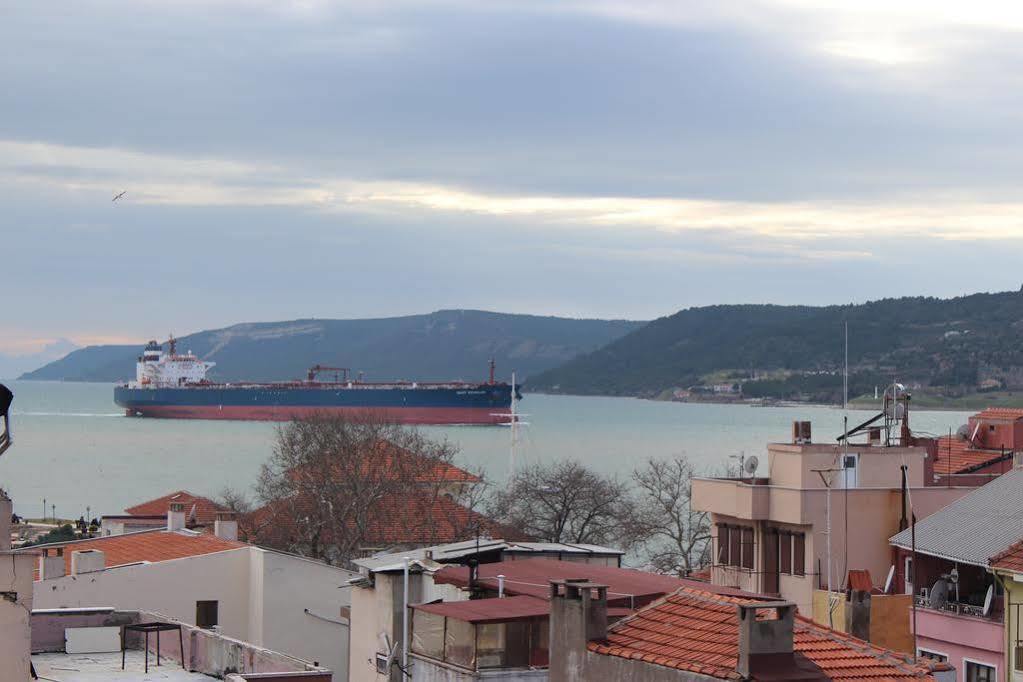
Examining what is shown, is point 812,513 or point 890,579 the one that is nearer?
point 890,579

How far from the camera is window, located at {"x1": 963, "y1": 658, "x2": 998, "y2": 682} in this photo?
51.7 ft

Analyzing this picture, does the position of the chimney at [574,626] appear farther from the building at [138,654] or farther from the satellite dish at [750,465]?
the satellite dish at [750,465]

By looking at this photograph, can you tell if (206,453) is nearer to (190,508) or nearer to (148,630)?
(190,508)

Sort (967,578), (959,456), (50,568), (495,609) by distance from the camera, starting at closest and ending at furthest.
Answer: (495,609), (967,578), (50,568), (959,456)

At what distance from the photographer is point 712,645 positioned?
29.3 ft

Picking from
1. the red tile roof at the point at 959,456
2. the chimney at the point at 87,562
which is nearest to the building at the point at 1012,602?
the red tile roof at the point at 959,456

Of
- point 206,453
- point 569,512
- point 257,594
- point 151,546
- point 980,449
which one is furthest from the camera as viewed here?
point 206,453

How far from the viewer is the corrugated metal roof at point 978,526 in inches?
638

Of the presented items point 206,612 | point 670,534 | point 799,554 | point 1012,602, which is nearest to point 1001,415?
point 799,554

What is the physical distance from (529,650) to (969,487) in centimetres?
1409

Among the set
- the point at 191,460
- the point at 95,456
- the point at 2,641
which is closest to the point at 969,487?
the point at 2,641

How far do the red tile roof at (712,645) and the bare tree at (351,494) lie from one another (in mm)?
29577

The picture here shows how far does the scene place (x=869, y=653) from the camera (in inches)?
370

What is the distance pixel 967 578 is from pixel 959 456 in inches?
540
